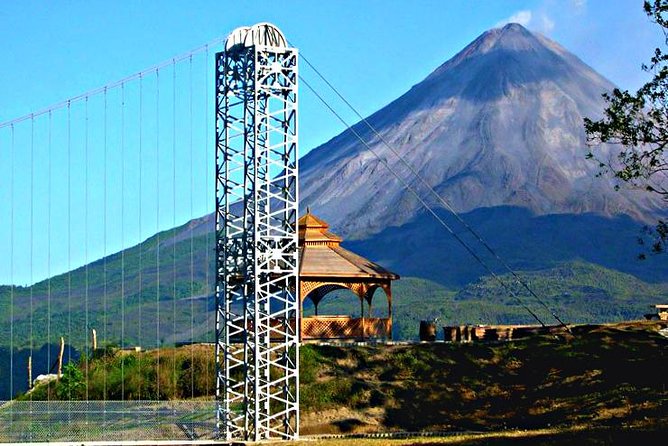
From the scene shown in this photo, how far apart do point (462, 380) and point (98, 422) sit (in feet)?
45.4

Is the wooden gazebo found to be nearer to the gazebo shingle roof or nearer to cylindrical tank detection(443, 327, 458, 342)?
the gazebo shingle roof

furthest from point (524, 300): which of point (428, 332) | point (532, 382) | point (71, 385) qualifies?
point (71, 385)

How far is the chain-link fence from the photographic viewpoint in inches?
1538

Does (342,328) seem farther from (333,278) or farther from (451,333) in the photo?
(451,333)

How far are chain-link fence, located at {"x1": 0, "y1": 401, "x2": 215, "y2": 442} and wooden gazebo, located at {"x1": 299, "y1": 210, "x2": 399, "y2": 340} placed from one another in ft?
40.0

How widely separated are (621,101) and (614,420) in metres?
9.20

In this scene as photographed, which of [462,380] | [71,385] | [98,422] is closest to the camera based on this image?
[98,422]

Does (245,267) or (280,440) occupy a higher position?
(245,267)

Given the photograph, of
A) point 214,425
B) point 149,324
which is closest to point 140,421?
point 214,425

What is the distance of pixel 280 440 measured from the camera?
39.8 meters

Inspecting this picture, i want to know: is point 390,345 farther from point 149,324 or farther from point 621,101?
point 149,324

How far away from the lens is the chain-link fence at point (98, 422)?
39062 millimetres

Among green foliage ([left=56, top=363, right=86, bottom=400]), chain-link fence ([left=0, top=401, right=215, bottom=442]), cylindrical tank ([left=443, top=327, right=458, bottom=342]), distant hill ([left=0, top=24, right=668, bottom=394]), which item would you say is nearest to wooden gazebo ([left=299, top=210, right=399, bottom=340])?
cylindrical tank ([left=443, top=327, right=458, bottom=342])

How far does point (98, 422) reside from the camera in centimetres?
3991
